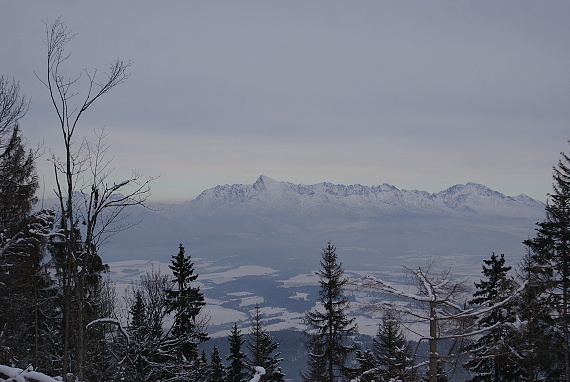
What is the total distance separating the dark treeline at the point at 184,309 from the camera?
5.59 meters

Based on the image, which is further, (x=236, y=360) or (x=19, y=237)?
(x=236, y=360)

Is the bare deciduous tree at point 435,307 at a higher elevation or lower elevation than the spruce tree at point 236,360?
higher

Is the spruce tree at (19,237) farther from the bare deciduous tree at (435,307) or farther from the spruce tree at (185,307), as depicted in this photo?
the bare deciduous tree at (435,307)

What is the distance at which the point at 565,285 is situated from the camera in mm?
12148

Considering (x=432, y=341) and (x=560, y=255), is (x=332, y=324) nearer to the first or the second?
(x=560, y=255)

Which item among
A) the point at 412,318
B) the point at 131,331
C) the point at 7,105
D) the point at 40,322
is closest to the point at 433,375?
the point at 412,318

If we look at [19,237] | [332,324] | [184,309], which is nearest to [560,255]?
[332,324]

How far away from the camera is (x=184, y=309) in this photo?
13.0m

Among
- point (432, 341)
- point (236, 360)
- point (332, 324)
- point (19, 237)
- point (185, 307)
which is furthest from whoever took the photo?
point (236, 360)

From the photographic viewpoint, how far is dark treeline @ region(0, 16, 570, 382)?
18.4ft

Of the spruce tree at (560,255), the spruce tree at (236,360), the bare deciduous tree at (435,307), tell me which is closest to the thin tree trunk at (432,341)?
the bare deciduous tree at (435,307)

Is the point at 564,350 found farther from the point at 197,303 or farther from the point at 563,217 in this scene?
the point at 197,303

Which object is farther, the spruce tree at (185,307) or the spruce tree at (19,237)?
the spruce tree at (185,307)

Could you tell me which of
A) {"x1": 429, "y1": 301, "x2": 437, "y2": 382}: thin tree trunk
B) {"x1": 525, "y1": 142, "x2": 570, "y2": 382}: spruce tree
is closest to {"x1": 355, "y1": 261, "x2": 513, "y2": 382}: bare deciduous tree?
{"x1": 429, "y1": 301, "x2": 437, "y2": 382}: thin tree trunk
